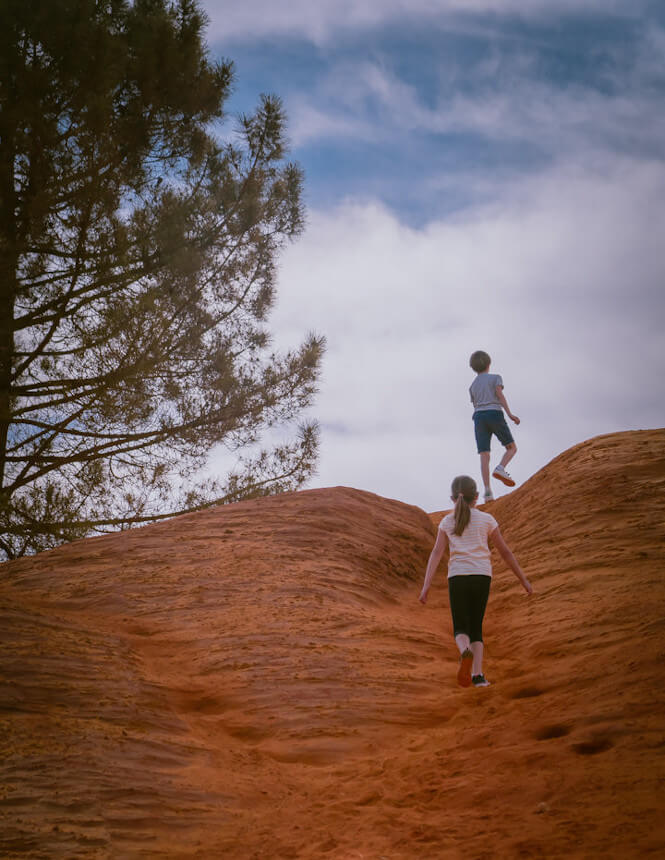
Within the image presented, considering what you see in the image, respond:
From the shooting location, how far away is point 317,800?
4.53 metres

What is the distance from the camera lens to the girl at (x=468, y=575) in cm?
596

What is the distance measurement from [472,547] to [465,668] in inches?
39.0

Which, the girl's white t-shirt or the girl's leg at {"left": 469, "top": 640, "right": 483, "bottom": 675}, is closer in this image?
the girl's leg at {"left": 469, "top": 640, "right": 483, "bottom": 675}

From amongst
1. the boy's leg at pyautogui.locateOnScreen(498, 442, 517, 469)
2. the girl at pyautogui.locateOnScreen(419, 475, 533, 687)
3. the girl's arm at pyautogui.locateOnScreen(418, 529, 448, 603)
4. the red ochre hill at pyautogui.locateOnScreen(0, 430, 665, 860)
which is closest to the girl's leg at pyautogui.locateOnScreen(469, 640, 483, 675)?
the girl at pyautogui.locateOnScreen(419, 475, 533, 687)

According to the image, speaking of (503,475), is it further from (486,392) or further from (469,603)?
(469,603)

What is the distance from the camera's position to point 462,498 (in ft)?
21.2

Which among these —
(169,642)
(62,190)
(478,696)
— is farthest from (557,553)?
(62,190)

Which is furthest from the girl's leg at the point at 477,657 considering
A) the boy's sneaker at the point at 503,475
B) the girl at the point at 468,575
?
the boy's sneaker at the point at 503,475

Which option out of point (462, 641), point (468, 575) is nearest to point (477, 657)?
point (462, 641)

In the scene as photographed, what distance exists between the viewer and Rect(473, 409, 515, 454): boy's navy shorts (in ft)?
34.2

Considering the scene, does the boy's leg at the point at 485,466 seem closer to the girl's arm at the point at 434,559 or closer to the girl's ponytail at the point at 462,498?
the girl's ponytail at the point at 462,498

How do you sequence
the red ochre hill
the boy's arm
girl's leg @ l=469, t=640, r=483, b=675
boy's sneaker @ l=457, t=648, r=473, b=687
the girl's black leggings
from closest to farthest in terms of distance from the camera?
the red ochre hill, boy's sneaker @ l=457, t=648, r=473, b=687, girl's leg @ l=469, t=640, r=483, b=675, the girl's black leggings, the boy's arm

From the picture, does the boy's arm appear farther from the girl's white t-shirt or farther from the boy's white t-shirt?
the girl's white t-shirt

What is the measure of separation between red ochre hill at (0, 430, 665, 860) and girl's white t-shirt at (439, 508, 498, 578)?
88 centimetres
